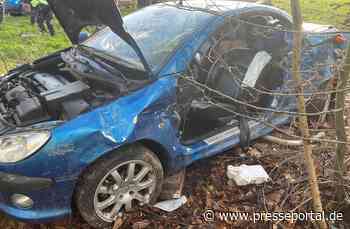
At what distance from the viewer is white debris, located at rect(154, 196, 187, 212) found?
2.92 metres

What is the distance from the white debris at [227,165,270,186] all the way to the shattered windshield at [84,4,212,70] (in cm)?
122

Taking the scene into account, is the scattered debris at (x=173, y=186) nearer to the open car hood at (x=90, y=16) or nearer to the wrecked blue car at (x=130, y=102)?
the wrecked blue car at (x=130, y=102)

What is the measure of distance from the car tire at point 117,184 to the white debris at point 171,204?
0.09 metres

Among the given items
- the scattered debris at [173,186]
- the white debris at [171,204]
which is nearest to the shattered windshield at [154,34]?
the scattered debris at [173,186]

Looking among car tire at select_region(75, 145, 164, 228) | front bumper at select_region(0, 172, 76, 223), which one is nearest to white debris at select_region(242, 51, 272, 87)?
car tire at select_region(75, 145, 164, 228)

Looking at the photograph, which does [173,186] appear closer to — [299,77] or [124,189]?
[124,189]

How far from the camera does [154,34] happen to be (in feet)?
10.8

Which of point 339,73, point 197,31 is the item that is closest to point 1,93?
point 197,31

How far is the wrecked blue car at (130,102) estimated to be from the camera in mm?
2393

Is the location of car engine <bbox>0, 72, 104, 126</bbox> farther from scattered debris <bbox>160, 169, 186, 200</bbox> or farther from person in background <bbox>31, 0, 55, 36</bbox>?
person in background <bbox>31, 0, 55, 36</bbox>

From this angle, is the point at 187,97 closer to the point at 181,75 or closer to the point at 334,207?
the point at 181,75

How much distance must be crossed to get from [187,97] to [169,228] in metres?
1.08

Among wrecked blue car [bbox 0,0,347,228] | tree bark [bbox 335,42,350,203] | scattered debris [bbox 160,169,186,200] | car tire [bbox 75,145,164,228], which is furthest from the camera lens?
scattered debris [bbox 160,169,186,200]

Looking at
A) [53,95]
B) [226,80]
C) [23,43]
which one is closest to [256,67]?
[226,80]
